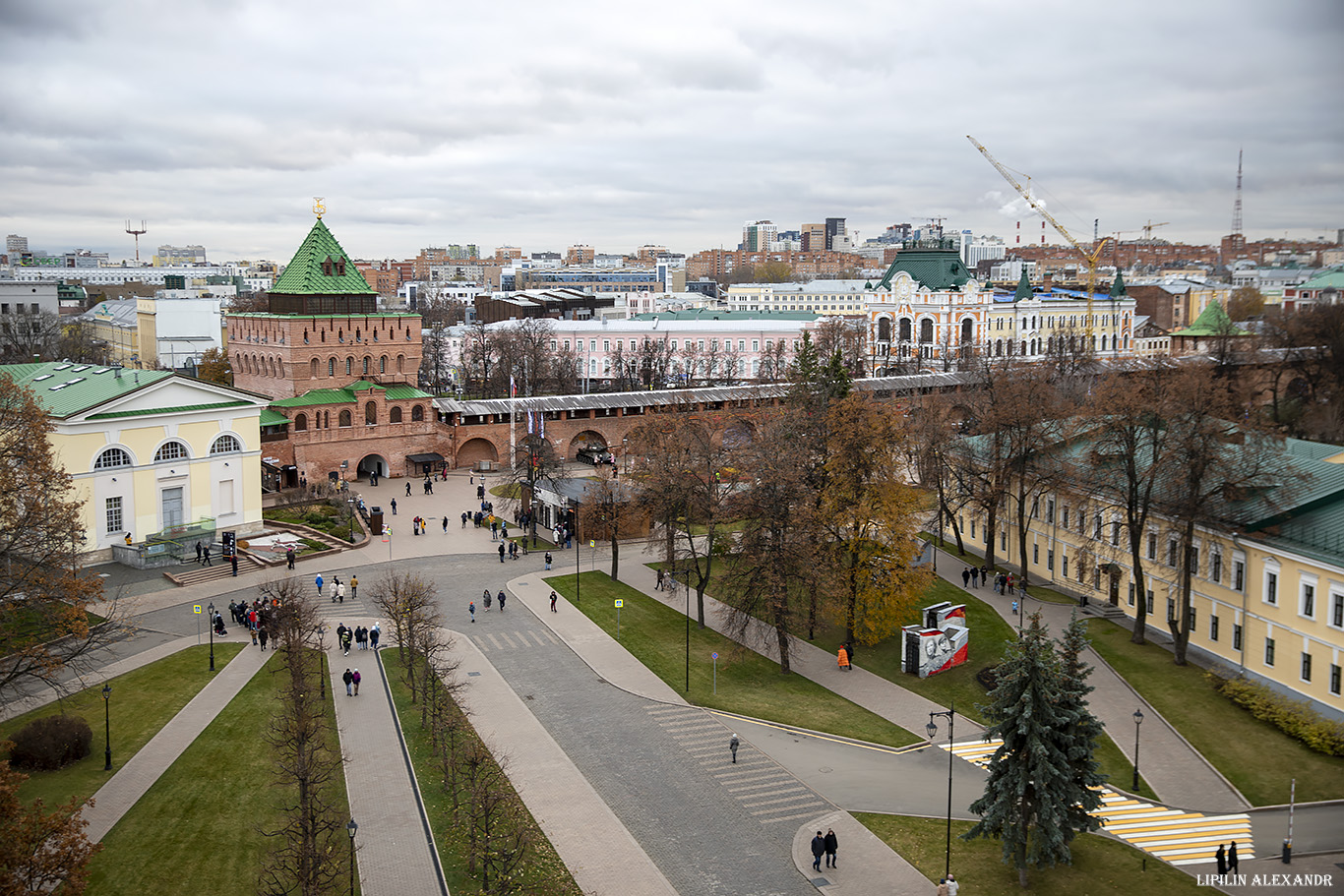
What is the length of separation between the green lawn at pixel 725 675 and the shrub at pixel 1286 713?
30.1 feet

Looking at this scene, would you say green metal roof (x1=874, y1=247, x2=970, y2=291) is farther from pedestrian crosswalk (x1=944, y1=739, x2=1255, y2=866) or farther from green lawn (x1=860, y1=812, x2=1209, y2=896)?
green lawn (x1=860, y1=812, x2=1209, y2=896)

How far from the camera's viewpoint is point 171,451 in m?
42.2

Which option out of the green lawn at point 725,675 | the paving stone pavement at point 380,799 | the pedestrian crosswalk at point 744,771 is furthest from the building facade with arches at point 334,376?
the pedestrian crosswalk at point 744,771

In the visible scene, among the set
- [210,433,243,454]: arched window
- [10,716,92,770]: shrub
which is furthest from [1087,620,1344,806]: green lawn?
[210,433,243,454]: arched window

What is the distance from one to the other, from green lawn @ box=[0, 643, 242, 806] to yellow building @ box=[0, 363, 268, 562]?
11.7 m

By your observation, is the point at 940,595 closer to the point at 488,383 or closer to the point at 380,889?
the point at 380,889

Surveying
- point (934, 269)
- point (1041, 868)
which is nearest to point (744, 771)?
point (1041, 868)

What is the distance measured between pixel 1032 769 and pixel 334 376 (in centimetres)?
5038

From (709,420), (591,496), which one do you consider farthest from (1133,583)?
(591,496)

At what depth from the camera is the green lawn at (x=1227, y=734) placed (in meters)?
23.8

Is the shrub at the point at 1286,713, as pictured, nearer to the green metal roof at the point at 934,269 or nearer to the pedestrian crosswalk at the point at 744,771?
the pedestrian crosswalk at the point at 744,771

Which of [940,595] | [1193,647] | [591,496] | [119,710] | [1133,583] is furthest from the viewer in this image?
[591,496]

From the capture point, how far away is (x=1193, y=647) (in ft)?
106

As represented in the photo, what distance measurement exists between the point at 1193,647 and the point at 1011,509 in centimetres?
1183
